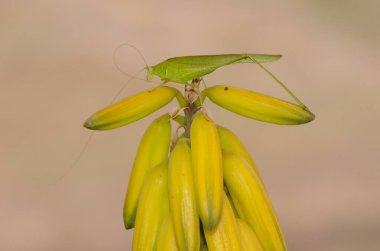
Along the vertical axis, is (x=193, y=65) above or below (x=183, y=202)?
above

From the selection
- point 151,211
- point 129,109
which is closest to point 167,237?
point 151,211

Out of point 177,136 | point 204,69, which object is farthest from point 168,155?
point 204,69

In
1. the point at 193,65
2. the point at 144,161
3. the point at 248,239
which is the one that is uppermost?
the point at 193,65

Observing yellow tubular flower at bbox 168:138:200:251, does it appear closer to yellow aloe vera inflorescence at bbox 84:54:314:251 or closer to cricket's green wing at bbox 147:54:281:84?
yellow aloe vera inflorescence at bbox 84:54:314:251

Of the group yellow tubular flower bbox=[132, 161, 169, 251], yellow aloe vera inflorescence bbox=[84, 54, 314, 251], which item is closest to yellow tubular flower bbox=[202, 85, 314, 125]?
yellow aloe vera inflorescence bbox=[84, 54, 314, 251]

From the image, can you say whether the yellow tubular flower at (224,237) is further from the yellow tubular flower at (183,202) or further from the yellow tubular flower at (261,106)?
the yellow tubular flower at (261,106)

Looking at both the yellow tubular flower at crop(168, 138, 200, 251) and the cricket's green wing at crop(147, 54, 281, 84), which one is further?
the cricket's green wing at crop(147, 54, 281, 84)

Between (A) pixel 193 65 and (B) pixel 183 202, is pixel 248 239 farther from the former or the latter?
(A) pixel 193 65

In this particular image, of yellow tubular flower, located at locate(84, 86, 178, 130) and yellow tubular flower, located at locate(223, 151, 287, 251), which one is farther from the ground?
yellow tubular flower, located at locate(84, 86, 178, 130)
